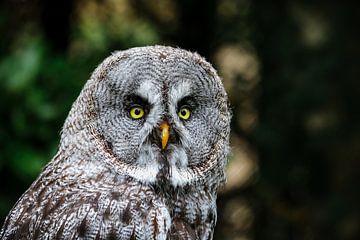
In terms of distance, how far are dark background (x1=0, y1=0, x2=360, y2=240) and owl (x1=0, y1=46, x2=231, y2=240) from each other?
244cm

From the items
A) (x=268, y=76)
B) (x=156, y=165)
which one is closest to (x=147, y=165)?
(x=156, y=165)

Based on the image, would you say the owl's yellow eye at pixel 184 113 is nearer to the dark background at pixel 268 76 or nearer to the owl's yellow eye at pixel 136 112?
the owl's yellow eye at pixel 136 112

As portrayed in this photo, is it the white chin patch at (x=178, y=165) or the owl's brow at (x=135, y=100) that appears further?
the white chin patch at (x=178, y=165)

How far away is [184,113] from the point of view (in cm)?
443

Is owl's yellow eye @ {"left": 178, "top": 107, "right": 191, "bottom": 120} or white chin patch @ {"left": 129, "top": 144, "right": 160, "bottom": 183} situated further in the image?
owl's yellow eye @ {"left": 178, "top": 107, "right": 191, "bottom": 120}

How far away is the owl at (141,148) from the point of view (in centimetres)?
409

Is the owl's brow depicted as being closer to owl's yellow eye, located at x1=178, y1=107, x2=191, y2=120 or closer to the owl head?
the owl head

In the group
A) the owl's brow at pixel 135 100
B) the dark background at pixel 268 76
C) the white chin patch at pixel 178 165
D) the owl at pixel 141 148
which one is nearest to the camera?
the owl at pixel 141 148

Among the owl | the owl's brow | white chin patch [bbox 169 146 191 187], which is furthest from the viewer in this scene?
white chin patch [bbox 169 146 191 187]

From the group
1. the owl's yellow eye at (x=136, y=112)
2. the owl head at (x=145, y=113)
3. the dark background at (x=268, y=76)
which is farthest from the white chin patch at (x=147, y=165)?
the dark background at (x=268, y=76)

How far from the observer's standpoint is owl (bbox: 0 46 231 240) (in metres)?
4.09

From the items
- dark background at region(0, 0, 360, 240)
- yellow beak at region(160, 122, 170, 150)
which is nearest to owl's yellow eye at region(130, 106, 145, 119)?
yellow beak at region(160, 122, 170, 150)

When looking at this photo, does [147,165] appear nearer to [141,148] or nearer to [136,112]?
[141,148]

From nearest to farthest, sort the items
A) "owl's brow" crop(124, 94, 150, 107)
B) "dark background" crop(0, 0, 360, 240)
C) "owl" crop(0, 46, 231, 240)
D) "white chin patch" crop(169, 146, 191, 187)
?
"owl" crop(0, 46, 231, 240), "owl's brow" crop(124, 94, 150, 107), "white chin patch" crop(169, 146, 191, 187), "dark background" crop(0, 0, 360, 240)
